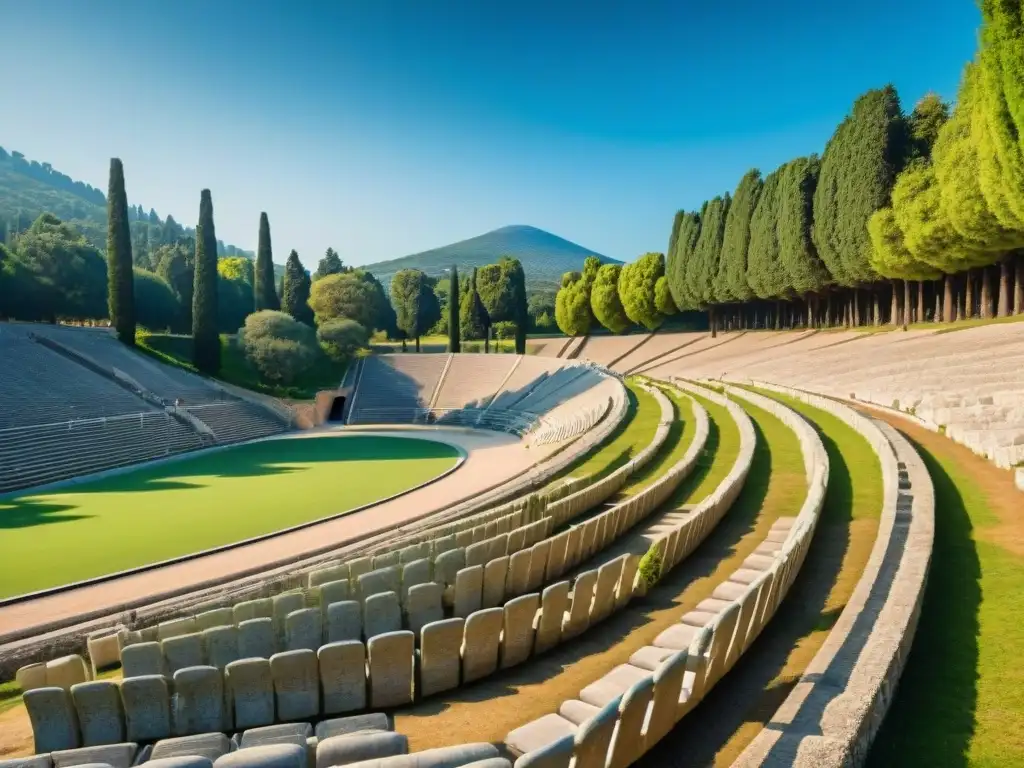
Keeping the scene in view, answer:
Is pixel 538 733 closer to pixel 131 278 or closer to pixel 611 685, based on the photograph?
pixel 611 685

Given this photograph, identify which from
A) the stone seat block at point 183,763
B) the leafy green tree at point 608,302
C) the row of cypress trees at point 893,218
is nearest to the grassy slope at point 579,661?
the stone seat block at point 183,763

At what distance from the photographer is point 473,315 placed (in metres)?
63.3

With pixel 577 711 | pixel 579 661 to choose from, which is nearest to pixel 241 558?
pixel 579 661

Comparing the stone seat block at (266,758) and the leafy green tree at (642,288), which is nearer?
the stone seat block at (266,758)

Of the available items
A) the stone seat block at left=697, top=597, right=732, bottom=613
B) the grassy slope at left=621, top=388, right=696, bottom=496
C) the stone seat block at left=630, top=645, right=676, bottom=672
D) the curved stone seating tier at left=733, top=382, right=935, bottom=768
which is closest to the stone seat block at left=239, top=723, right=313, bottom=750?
the stone seat block at left=630, top=645, right=676, bottom=672

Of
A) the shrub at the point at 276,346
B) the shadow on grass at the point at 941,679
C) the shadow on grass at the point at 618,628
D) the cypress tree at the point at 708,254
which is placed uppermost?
the cypress tree at the point at 708,254

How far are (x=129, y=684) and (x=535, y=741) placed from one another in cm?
339

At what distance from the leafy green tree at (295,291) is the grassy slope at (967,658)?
161 feet

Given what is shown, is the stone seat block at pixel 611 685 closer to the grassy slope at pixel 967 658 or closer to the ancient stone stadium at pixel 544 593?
the ancient stone stadium at pixel 544 593

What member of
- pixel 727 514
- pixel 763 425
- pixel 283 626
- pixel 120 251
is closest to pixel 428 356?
pixel 120 251

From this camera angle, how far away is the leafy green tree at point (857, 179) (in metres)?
34.5

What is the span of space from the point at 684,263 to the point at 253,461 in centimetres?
4234

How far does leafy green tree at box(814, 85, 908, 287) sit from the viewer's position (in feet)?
113

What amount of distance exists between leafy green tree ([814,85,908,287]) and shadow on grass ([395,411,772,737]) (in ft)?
99.4
